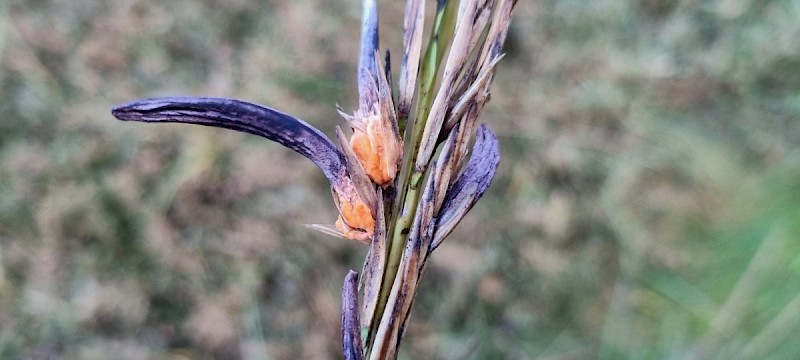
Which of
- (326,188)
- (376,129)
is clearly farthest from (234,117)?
(326,188)

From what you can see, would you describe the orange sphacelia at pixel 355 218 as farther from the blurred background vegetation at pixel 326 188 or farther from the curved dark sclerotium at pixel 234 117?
the blurred background vegetation at pixel 326 188

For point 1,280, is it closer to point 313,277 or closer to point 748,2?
point 313,277

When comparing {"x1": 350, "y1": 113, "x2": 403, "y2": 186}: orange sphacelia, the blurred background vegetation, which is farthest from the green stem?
the blurred background vegetation

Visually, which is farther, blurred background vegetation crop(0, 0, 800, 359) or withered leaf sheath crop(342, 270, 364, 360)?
blurred background vegetation crop(0, 0, 800, 359)

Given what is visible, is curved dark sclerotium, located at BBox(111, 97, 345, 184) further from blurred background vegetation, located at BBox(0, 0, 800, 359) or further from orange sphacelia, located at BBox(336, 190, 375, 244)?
blurred background vegetation, located at BBox(0, 0, 800, 359)

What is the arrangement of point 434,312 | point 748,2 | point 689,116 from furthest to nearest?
point 748,2 < point 689,116 < point 434,312

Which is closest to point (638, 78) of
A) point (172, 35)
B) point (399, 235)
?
point (172, 35)
